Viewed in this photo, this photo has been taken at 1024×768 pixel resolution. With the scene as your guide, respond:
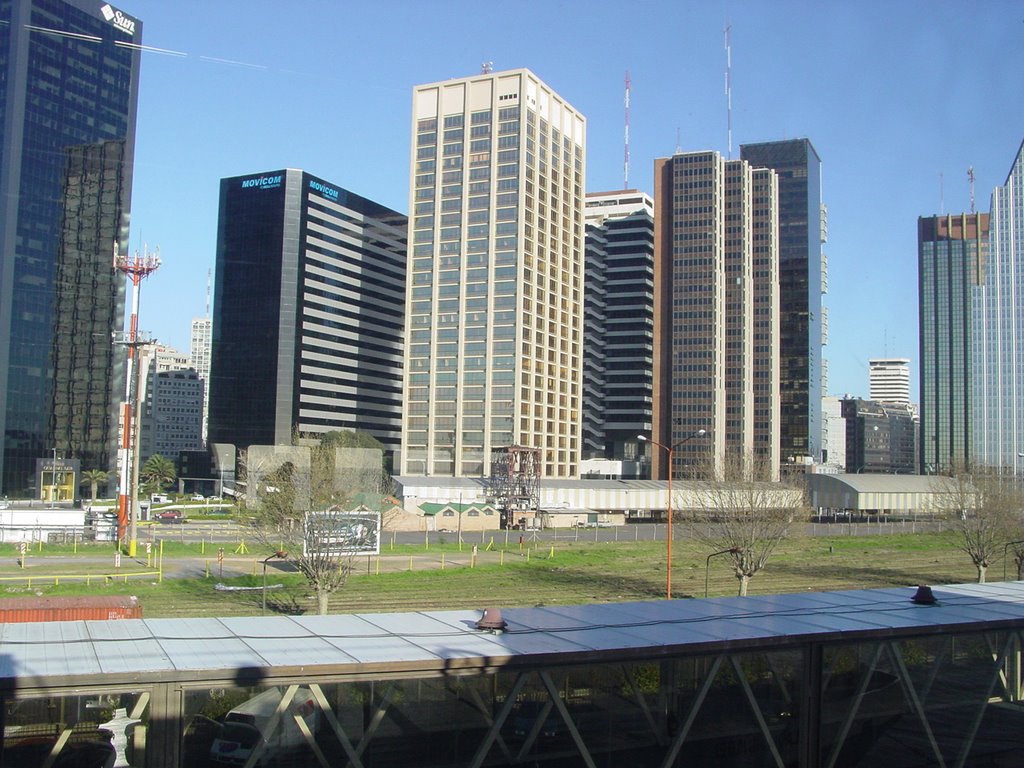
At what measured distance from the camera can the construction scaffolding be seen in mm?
84438

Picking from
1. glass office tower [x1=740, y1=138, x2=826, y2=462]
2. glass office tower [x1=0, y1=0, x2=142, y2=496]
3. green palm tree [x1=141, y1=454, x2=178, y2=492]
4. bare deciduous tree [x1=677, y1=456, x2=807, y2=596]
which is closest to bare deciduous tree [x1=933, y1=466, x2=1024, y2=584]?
bare deciduous tree [x1=677, y1=456, x2=807, y2=596]

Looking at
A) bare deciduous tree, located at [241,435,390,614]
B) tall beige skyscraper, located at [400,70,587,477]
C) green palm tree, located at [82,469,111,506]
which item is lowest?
green palm tree, located at [82,469,111,506]

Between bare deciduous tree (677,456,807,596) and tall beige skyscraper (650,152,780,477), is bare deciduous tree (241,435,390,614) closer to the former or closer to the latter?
bare deciduous tree (677,456,807,596)

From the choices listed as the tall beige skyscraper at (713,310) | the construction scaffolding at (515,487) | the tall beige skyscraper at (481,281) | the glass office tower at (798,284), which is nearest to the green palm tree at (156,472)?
the tall beige skyscraper at (481,281)

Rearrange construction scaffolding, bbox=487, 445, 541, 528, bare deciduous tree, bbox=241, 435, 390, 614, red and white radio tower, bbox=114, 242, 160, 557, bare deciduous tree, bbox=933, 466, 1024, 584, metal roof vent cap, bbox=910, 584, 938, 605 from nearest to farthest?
metal roof vent cap, bbox=910, 584, 938, 605 → bare deciduous tree, bbox=241, 435, 390, 614 → bare deciduous tree, bbox=933, 466, 1024, 584 → red and white radio tower, bbox=114, 242, 160, 557 → construction scaffolding, bbox=487, 445, 541, 528

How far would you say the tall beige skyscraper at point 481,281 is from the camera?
4811 inches

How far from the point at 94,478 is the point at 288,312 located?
143ft

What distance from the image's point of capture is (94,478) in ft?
387

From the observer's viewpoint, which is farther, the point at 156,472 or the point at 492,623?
the point at 156,472

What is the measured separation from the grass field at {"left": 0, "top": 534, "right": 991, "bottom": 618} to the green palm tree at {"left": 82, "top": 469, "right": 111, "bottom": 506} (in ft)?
236

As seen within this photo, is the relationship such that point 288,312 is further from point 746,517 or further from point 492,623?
point 492,623

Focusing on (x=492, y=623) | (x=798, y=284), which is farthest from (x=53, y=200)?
(x=798, y=284)

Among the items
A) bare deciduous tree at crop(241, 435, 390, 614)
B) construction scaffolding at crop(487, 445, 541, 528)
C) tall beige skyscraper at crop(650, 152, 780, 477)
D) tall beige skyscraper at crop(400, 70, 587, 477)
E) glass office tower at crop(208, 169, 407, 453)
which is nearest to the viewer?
bare deciduous tree at crop(241, 435, 390, 614)

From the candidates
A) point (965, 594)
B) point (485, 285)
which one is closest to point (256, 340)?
point (485, 285)
